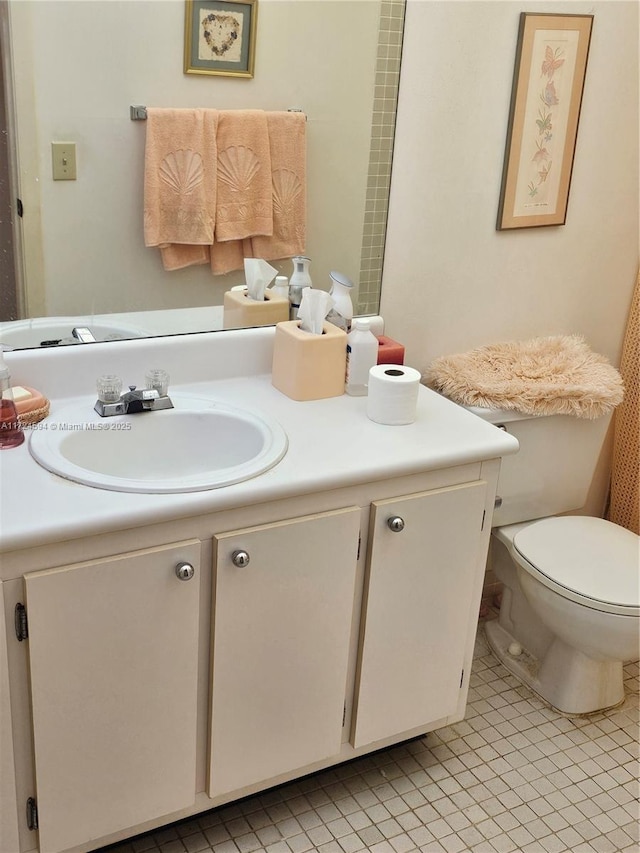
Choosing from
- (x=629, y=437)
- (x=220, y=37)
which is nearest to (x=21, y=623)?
(x=220, y=37)

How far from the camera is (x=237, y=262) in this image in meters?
1.88

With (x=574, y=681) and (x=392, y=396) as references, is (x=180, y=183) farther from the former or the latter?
(x=574, y=681)

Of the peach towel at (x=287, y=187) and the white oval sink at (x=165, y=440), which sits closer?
the white oval sink at (x=165, y=440)

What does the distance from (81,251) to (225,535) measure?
625mm

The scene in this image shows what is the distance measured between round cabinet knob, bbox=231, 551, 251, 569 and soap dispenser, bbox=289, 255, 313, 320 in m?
0.65

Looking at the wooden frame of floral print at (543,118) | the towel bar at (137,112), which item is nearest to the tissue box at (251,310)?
the towel bar at (137,112)

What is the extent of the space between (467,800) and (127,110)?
60.8 inches

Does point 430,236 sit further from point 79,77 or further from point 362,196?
point 79,77

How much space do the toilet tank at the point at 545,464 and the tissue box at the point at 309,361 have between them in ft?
1.45

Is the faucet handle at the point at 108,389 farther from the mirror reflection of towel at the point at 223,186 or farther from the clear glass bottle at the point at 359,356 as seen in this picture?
the clear glass bottle at the point at 359,356

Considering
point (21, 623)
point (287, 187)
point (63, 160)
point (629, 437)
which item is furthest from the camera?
point (629, 437)

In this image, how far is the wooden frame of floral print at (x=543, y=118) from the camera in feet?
6.71

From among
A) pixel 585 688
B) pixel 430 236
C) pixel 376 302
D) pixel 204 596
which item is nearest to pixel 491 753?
pixel 585 688

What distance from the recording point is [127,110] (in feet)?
5.44
